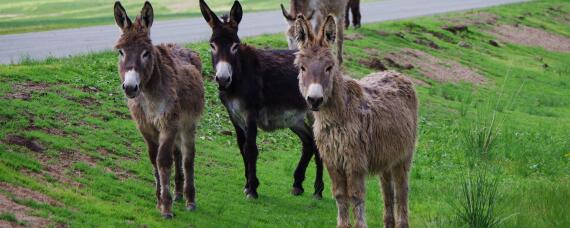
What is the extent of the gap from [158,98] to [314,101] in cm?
216

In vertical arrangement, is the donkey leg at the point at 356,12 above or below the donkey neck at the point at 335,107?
below

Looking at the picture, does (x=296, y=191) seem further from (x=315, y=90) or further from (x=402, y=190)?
(x=315, y=90)

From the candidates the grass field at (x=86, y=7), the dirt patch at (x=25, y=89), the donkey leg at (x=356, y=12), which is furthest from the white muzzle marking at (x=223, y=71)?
the grass field at (x=86, y=7)

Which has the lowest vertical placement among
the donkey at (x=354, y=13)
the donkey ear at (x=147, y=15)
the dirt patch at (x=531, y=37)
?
the dirt patch at (x=531, y=37)

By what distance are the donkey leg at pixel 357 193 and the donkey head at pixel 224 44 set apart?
2.65 metres

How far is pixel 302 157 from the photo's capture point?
37.8ft

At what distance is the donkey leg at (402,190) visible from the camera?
8.98m

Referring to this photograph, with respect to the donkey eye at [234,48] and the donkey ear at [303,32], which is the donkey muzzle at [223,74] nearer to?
the donkey eye at [234,48]

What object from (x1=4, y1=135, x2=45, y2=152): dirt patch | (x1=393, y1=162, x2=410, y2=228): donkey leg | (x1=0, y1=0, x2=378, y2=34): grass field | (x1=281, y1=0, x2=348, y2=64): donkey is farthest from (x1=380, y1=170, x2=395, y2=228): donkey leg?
(x1=0, y1=0, x2=378, y2=34): grass field

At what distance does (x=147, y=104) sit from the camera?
9.16m

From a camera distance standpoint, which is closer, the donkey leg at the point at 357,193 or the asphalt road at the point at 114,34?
the donkey leg at the point at 357,193

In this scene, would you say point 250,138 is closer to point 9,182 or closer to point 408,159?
point 408,159

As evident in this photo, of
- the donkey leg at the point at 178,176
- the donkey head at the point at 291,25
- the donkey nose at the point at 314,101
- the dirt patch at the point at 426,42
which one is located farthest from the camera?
the dirt patch at the point at 426,42

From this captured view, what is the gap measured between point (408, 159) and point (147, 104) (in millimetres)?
2764
